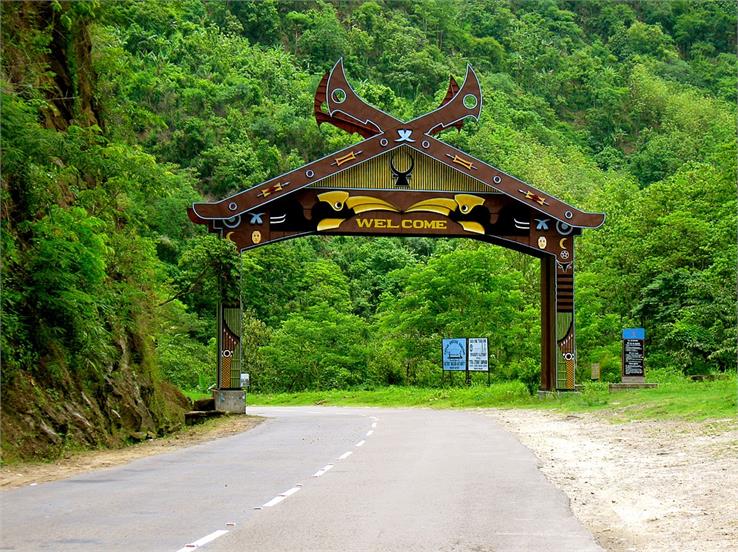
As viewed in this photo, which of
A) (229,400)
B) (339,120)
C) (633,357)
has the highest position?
(339,120)

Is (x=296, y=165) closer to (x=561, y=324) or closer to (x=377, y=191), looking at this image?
(x=561, y=324)

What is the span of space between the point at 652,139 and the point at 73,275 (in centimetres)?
9395

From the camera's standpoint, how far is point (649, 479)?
1512 cm

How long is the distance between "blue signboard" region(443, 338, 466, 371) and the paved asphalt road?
2740 centimetres

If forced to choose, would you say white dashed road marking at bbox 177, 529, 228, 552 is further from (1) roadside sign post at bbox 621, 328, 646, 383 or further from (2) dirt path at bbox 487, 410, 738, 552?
(1) roadside sign post at bbox 621, 328, 646, 383

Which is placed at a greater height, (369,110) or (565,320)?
(369,110)

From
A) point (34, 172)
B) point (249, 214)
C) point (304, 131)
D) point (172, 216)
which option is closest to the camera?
point (34, 172)

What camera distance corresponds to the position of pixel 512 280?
54.3m

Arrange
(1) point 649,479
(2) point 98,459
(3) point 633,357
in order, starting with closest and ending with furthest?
(1) point 649,479, (2) point 98,459, (3) point 633,357

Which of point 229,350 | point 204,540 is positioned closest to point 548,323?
point 229,350

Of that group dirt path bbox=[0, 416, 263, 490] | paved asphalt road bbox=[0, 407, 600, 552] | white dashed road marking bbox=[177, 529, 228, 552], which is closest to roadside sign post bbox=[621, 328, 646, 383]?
dirt path bbox=[0, 416, 263, 490]

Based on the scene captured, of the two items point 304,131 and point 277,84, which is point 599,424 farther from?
point 277,84

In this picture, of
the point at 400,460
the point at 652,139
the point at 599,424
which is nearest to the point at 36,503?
the point at 400,460

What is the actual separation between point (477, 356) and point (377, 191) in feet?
47.8
